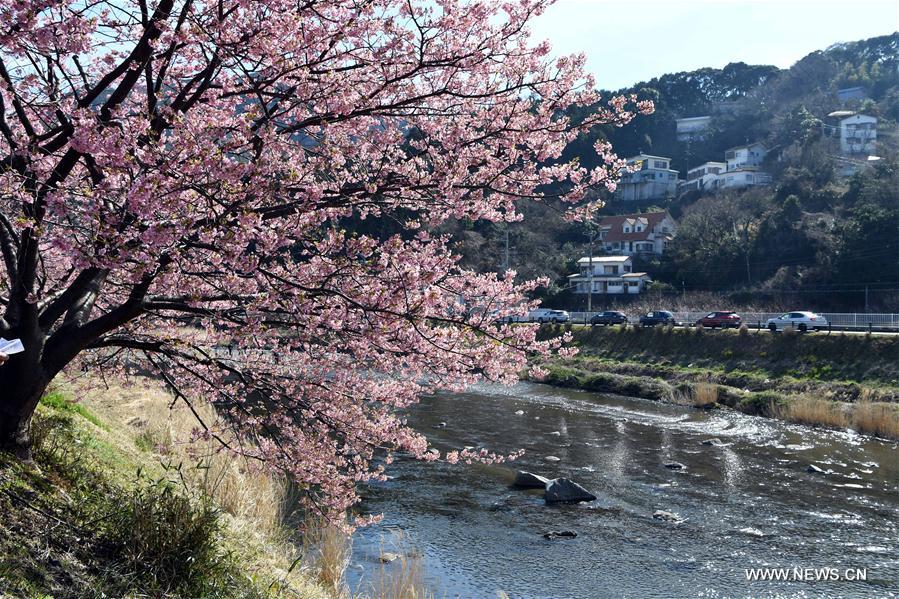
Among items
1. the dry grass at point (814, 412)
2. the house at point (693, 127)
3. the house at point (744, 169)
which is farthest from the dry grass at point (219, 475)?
the house at point (693, 127)

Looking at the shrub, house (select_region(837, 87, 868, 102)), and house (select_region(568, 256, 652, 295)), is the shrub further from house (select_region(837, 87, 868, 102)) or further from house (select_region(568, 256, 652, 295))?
house (select_region(837, 87, 868, 102))

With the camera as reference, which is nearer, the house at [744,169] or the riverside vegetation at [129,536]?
the riverside vegetation at [129,536]

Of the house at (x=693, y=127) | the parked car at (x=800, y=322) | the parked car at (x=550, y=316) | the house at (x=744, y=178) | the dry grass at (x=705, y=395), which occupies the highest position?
the house at (x=693, y=127)

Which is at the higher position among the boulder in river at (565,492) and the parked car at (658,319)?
the parked car at (658,319)

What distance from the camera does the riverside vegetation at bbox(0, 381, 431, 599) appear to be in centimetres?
489

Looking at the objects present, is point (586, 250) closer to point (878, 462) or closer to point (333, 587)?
point (878, 462)

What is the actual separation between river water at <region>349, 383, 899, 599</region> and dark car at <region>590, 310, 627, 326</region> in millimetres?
26413

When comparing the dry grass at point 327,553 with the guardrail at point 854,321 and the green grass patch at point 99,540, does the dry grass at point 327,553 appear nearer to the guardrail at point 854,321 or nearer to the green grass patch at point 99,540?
the green grass patch at point 99,540

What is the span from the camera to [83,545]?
527 centimetres

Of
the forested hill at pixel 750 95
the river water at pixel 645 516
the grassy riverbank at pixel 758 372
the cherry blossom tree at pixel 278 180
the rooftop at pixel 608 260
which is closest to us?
the cherry blossom tree at pixel 278 180

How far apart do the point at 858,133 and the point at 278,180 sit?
106 m

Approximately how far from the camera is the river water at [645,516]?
34.8ft

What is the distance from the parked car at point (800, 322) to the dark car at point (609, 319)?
36.3 ft

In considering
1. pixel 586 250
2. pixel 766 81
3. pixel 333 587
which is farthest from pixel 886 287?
pixel 766 81
